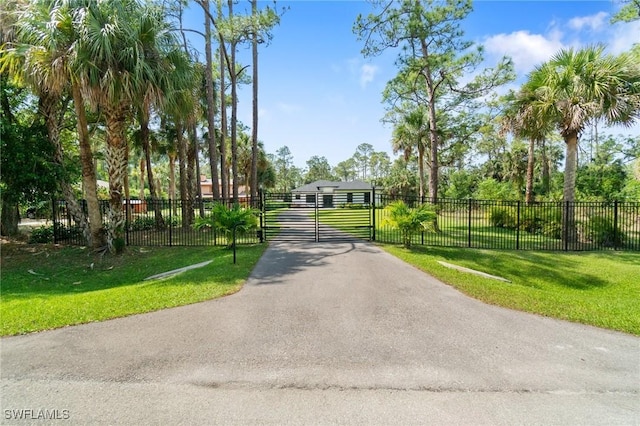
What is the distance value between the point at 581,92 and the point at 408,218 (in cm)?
723

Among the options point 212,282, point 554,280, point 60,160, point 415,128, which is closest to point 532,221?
point 554,280

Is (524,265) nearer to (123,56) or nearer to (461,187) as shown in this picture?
(123,56)

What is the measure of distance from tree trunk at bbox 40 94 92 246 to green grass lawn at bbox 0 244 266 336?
1136 millimetres

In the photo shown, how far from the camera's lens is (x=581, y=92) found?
10727 millimetres

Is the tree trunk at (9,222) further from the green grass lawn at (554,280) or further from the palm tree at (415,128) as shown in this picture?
the palm tree at (415,128)

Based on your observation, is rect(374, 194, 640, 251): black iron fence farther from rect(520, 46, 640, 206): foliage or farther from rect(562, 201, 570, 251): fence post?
rect(520, 46, 640, 206): foliage

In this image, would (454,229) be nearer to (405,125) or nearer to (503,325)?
(405,125)

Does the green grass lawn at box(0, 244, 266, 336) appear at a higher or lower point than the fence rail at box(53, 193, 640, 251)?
lower

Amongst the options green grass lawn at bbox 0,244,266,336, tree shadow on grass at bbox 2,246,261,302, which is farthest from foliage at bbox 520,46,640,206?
tree shadow on grass at bbox 2,246,261,302

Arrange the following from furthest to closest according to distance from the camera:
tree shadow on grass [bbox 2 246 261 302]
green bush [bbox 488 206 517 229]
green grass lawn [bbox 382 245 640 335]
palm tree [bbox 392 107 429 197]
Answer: palm tree [bbox 392 107 429 197]
green bush [bbox 488 206 517 229]
tree shadow on grass [bbox 2 246 261 302]
green grass lawn [bbox 382 245 640 335]

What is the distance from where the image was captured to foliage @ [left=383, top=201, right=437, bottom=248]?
32.8ft

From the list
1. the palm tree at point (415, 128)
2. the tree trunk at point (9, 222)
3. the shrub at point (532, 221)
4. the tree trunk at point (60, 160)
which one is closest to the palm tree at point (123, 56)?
the tree trunk at point (60, 160)

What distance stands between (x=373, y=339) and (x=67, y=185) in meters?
12.1

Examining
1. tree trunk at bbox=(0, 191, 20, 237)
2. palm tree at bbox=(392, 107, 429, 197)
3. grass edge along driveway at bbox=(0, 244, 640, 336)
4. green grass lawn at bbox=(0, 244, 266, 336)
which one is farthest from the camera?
palm tree at bbox=(392, 107, 429, 197)
